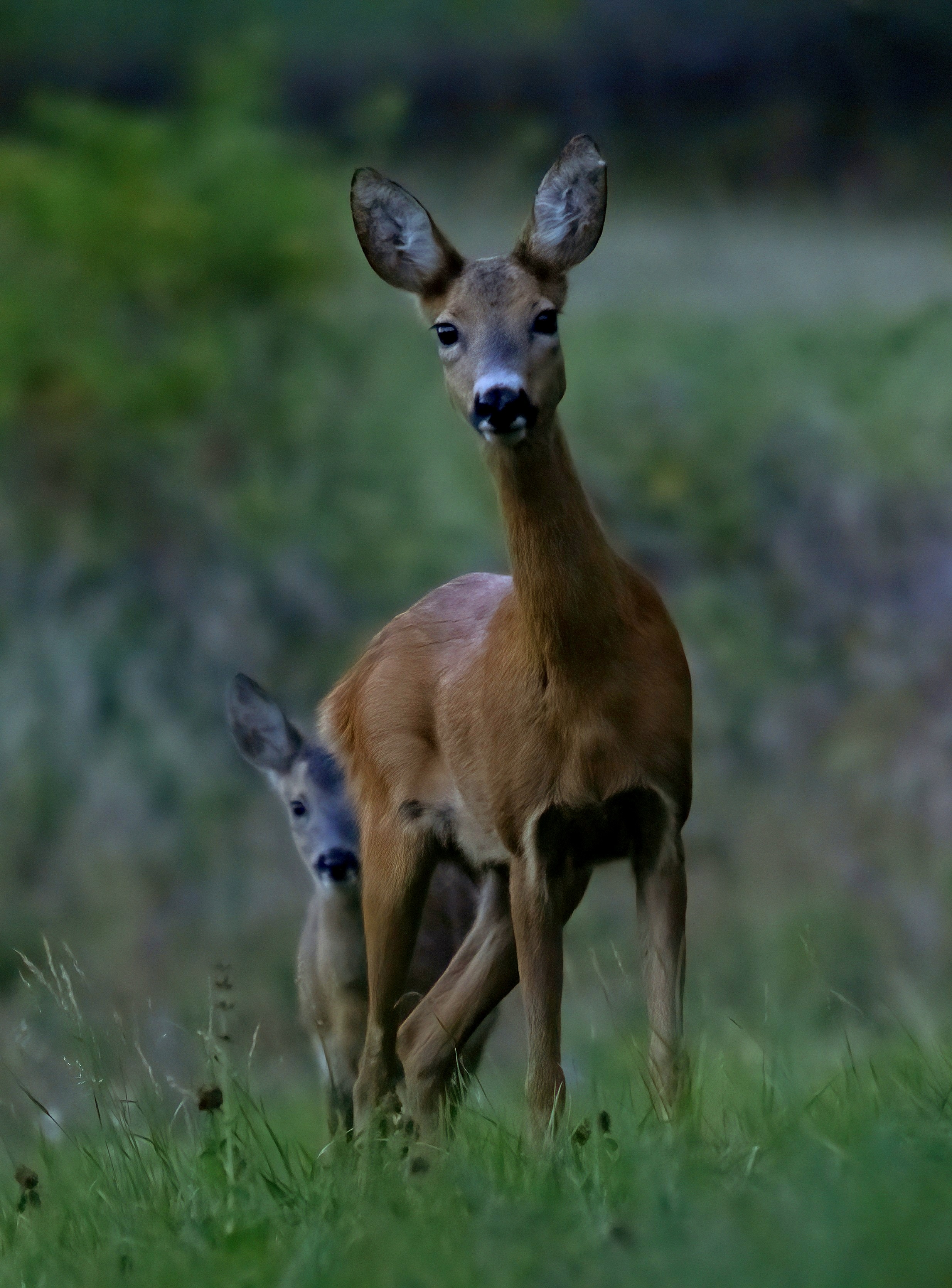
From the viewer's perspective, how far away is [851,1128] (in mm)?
4477

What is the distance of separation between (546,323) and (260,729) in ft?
10.8

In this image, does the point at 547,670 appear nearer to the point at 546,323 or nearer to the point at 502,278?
the point at 546,323

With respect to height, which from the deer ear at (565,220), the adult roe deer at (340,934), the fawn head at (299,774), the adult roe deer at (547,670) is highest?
the deer ear at (565,220)

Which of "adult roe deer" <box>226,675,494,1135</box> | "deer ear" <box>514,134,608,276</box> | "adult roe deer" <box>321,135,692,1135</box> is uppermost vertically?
"deer ear" <box>514,134,608,276</box>

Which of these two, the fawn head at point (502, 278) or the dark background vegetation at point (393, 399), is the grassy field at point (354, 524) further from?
the fawn head at point (502, 278)

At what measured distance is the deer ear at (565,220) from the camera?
18.4ft

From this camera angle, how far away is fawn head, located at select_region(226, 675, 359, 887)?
25.3 feet

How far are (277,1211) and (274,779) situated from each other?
12.8ft

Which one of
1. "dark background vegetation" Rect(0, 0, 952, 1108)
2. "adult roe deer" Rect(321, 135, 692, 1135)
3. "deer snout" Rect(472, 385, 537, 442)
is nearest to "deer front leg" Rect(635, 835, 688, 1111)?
"adult roe deer" Rect(321, 135, 692, 1135)

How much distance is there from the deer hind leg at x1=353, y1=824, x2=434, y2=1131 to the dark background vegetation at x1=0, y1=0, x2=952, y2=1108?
7.61 m

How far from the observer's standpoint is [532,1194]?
4289 mm

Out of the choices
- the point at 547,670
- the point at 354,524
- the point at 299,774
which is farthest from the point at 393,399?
the point at 547,670

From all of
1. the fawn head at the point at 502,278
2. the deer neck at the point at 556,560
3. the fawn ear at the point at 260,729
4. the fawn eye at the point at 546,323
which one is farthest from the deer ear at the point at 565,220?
the fawn ear at the point at 260,729

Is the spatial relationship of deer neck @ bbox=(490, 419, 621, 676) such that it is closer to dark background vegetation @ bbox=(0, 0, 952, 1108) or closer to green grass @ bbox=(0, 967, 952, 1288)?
green grass @ bbox=(0, 967, 952, 1288)
